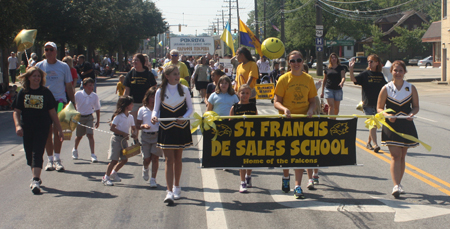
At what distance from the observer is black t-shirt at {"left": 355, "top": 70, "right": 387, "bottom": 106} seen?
357 inches

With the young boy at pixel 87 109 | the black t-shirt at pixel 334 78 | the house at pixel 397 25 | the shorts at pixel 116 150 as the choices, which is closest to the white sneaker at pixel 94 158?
the young boy at pixel 87 109

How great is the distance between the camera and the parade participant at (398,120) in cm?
604

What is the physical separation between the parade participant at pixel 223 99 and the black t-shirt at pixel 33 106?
2.33m

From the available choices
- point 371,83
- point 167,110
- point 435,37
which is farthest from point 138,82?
point 435,37

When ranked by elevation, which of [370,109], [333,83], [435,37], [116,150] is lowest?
[116,150]

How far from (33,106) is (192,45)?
2957 cm

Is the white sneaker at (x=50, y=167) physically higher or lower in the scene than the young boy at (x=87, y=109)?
lower

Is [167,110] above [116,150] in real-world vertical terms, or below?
above

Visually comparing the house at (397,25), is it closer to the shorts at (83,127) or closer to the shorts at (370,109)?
the shorts at (370,109)

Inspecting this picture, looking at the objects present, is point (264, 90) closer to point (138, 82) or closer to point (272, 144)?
point (138, 82)

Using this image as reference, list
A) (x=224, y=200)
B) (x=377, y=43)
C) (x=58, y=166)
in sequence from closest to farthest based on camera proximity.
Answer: (x=224, y=200) → (x=58, y=166) → (x=377, y=43)

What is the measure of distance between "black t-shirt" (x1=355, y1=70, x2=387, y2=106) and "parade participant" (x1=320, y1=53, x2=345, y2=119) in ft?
4.03

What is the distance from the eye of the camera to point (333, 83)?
10.5m

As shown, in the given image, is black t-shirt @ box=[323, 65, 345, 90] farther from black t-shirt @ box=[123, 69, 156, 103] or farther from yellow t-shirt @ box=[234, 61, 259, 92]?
black t-shirt @ box=[123, 69, 156, 103]
